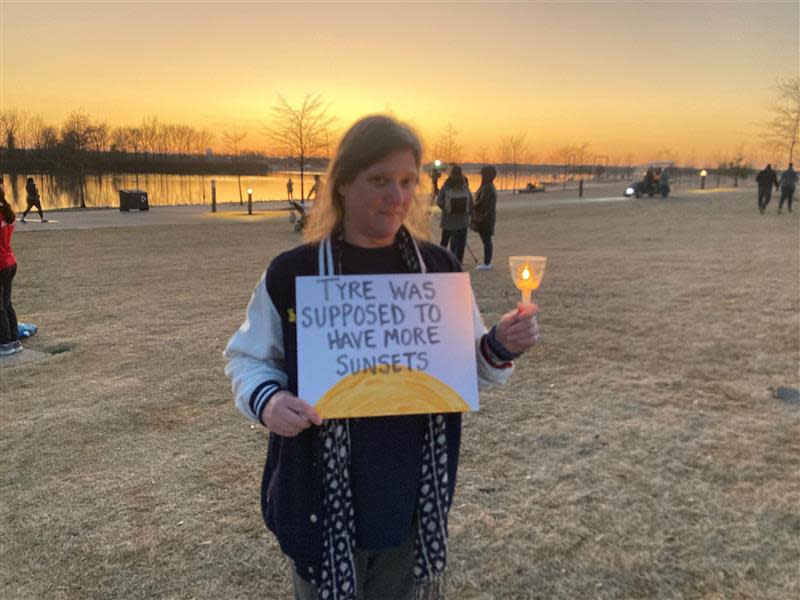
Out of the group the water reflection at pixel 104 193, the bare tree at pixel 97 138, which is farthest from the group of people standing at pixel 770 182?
the bare tree at pixel 97 138

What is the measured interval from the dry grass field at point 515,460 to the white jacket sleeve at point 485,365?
1410 mm

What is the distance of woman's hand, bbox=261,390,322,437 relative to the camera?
147 cm

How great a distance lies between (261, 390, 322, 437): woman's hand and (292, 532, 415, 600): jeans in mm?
560

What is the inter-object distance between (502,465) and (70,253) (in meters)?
13.7

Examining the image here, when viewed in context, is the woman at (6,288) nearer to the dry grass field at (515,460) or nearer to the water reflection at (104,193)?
the dry grass field at (515,460)

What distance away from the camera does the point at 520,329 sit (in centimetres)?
165

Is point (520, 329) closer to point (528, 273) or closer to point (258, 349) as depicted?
point (528, 273)

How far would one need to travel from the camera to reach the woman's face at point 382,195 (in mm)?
1609

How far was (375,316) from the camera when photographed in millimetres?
1678

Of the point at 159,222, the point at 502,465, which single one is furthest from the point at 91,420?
the point at 159,222

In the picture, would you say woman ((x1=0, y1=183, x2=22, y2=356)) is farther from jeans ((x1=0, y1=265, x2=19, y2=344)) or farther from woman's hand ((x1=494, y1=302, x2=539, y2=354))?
woman's hand ((x1=494, y1=302, x2=539, y2=354))

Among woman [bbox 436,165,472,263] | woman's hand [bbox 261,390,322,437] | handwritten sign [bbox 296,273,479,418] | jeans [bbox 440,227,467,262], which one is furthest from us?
jeans [bbox 440,227,467,262]

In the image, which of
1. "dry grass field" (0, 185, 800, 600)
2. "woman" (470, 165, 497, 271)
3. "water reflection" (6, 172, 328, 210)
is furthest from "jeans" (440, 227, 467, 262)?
"water reflection" (6, 172, 328, 210)

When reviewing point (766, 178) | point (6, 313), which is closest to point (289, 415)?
point (6, 313)
